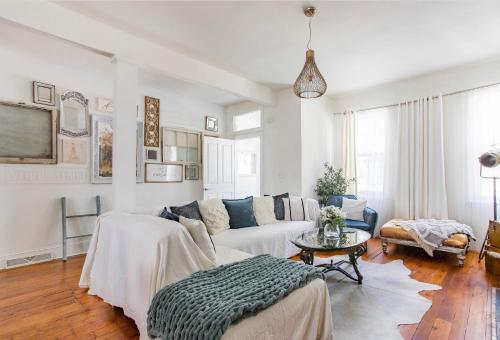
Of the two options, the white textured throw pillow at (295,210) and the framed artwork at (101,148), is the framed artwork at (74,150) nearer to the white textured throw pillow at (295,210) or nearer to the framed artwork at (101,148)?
the framed artwork at (101,148)

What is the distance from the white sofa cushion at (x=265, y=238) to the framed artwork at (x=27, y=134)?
2.73 meters

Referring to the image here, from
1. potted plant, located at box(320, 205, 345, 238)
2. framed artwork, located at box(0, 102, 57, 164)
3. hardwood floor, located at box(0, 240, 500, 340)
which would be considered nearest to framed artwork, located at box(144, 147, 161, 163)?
framed artwork, located at box(0, 102, 57, 164)

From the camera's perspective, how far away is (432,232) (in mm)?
3635

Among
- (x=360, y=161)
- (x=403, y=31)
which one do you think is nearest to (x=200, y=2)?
(x=403, y=31)

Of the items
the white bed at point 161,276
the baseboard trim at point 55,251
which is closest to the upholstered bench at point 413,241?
the white bed at point 161,276

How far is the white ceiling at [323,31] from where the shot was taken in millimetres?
2730

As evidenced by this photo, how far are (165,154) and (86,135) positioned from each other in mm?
1332

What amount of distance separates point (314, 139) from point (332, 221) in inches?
103

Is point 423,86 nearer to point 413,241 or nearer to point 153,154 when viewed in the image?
point 413,241

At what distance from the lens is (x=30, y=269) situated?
343 centimetres

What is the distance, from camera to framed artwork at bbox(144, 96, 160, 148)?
4.84 m

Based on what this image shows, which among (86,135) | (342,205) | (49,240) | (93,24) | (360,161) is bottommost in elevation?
(49,240)

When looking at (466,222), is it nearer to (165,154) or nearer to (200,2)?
(200,2)

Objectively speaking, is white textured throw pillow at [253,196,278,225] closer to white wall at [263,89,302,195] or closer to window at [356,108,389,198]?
white wall at [263,89,302,195]
